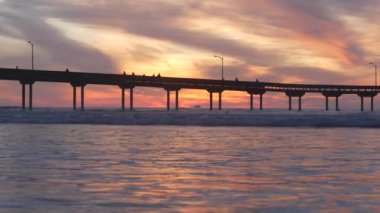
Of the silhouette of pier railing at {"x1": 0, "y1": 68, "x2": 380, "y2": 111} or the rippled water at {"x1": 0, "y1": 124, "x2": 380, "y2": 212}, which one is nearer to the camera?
the rippled water at {"x1": 0, "y1": 124, "x2": 380, "y2": 212}

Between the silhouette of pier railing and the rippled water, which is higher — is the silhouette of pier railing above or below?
above

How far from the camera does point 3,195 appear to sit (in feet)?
38.4

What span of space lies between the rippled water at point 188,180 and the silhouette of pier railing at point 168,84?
373ft

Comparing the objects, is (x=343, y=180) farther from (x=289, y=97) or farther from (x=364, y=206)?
(x=289, y=97)

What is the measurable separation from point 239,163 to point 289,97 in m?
149

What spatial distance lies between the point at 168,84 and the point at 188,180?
139 meters

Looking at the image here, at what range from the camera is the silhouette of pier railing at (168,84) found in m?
136

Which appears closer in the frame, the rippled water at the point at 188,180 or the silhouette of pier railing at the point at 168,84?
the rippled water at the point at 188,180

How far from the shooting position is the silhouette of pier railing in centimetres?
13588

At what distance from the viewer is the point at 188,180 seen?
14.1 meters

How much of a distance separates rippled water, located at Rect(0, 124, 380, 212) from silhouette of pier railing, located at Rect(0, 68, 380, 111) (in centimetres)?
11373

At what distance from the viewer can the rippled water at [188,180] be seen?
Answer: 35.6 ft

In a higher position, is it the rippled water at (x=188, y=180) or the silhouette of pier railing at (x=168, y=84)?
the silhouette of pier railing at (x=168, y=84)

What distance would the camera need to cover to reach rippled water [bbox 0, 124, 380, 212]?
10.9m
